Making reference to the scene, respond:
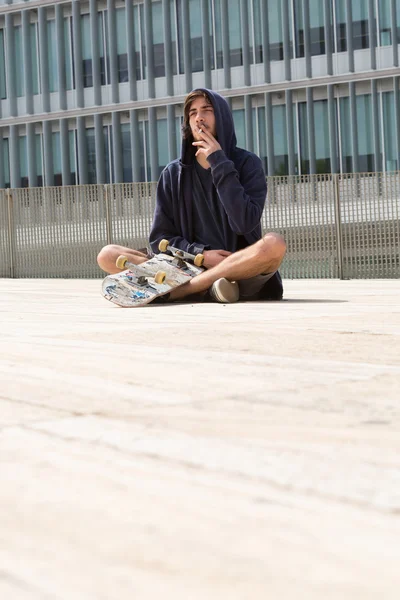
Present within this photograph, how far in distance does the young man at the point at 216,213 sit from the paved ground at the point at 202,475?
2.92 m

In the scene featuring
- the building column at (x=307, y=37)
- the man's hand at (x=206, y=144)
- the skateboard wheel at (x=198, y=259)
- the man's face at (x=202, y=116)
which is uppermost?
the building column at (x=307, y=37)

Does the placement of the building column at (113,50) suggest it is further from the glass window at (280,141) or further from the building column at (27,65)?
the glass window at (280,141)

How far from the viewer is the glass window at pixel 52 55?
1213 inches

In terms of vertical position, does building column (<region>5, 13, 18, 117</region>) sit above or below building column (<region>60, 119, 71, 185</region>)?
above

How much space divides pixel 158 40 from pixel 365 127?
6430 mm

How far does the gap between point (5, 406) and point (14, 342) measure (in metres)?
1.57

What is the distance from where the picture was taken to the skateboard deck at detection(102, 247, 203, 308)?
5930mm

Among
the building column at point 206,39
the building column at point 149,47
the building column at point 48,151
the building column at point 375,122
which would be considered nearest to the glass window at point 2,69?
the building column at point 48,151

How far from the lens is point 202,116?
6.22 m

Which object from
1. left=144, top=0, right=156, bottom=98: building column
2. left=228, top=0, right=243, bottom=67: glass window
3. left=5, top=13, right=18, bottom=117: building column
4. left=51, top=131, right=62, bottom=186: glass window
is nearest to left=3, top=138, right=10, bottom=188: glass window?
left=5, top=13, right=18, bottom=117: building column

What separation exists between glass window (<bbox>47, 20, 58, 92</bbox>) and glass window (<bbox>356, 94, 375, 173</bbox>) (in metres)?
9.21

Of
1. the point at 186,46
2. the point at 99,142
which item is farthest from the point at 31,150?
the point at 186,46

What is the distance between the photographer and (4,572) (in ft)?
3.24

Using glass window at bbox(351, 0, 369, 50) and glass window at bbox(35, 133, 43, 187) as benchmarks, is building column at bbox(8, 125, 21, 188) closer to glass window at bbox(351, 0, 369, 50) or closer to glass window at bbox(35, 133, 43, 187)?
glass window at bbox(35, 133, 43, 187)
